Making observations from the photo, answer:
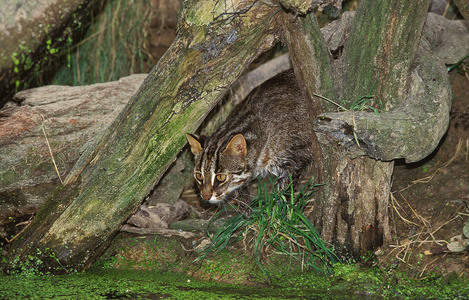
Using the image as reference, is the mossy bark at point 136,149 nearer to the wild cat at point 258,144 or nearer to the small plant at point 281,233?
the wild cat at point 258,144

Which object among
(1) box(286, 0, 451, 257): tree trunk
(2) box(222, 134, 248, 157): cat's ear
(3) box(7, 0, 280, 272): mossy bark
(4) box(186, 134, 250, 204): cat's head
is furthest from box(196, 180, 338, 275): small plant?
(3) box(7, 0, 280, 272): mossy bark

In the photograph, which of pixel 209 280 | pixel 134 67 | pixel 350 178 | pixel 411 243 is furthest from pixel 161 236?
pixel 134 67

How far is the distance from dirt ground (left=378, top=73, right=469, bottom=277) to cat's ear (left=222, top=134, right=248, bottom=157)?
61.8 inches

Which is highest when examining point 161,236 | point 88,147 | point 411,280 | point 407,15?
point 407,15

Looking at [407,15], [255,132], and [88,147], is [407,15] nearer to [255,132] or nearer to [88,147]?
[255,132]

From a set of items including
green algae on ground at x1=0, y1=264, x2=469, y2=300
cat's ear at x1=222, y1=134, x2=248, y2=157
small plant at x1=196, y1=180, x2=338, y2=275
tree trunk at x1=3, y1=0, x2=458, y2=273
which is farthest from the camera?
cat's ear at x1=222, y1=134, x2=248, y2=157

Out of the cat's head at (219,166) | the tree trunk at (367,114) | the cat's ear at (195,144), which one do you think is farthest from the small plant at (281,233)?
the cat's ear at (195,144)

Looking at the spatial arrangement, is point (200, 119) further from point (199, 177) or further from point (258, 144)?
point (258, 144)

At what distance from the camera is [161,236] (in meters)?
5.24

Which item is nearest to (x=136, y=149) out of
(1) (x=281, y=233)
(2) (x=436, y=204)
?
(1) (x=281, y=233)

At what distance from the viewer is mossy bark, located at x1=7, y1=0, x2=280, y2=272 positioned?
434cm

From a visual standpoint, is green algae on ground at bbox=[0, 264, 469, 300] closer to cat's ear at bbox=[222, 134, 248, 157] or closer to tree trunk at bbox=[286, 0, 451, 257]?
tree trunk at bbox=[286, 0, 451, 257]

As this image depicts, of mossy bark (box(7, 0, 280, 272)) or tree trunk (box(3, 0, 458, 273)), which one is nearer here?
tree trunk (box(3, 0, 458, 273))

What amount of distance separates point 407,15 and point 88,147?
3.04 meters
